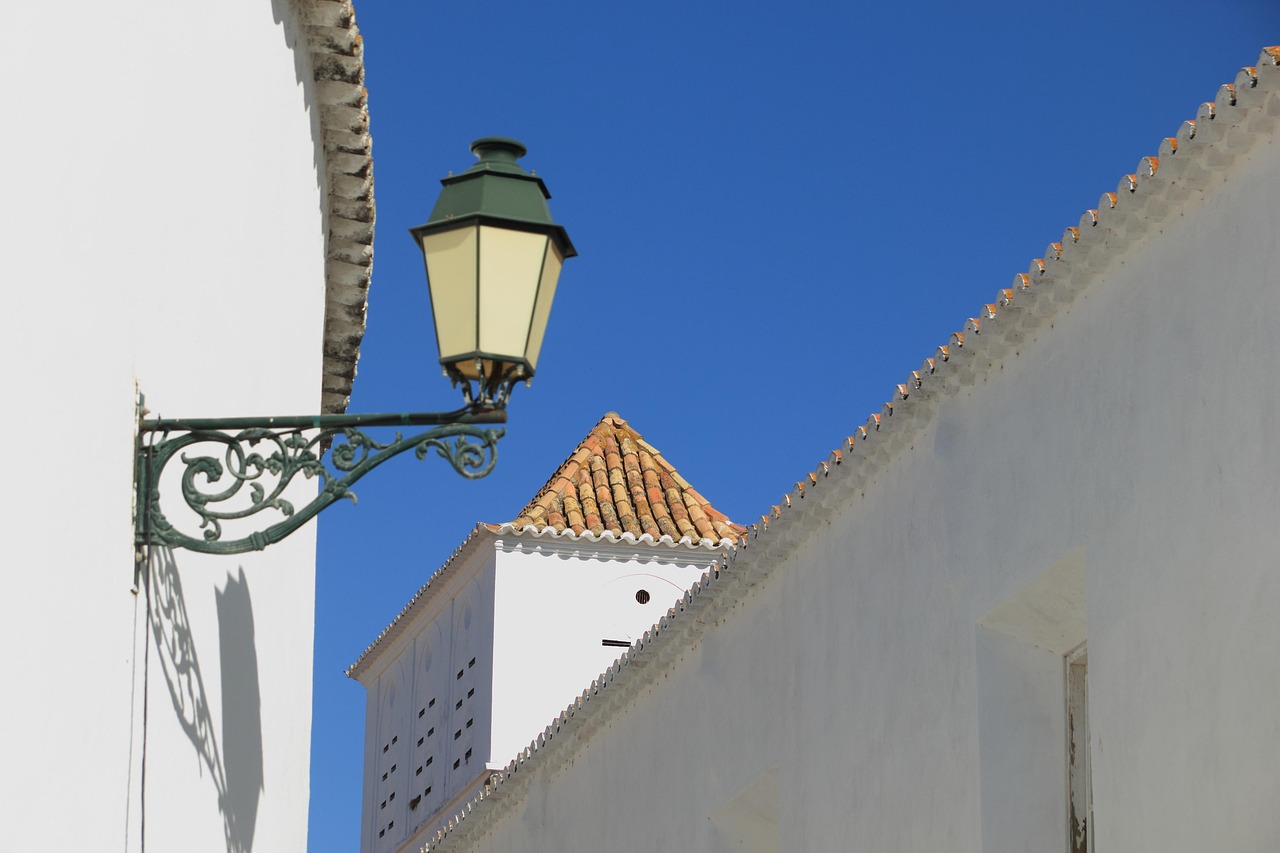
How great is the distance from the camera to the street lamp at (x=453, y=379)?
200 inches

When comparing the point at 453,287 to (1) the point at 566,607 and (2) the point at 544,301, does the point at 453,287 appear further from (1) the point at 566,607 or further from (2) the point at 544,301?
(1) the point at 566,607

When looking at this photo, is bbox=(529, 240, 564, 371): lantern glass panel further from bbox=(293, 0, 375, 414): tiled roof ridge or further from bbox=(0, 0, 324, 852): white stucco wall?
bbox=(293, 0, 375, 414): tiled roof ridge

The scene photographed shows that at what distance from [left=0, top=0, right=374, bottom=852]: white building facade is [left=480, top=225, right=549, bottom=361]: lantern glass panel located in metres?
0.90

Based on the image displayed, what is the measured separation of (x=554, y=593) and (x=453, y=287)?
632 inches

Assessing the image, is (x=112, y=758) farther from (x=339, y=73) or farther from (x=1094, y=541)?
(x=1094, y=541)

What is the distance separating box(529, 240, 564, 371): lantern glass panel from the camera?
17.1 feet

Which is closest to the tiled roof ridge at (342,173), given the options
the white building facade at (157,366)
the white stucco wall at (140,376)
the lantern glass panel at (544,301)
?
the white building facade at (157,366)

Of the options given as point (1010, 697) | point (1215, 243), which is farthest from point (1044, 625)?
point (1215, 243)

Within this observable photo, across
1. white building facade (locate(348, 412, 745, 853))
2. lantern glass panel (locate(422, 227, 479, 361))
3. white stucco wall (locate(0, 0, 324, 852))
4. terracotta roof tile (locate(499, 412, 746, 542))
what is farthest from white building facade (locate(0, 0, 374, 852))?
terracotta roof tile (locate(499, 412, 746, 542))

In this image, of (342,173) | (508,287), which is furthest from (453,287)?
(342,173)

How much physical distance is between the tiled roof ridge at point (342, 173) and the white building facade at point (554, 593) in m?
11.1

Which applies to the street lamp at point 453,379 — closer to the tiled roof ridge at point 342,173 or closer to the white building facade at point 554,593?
the tiled roof ridge at point 342,173

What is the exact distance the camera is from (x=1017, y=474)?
908cm

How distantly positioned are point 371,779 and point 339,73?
60.4 feet
